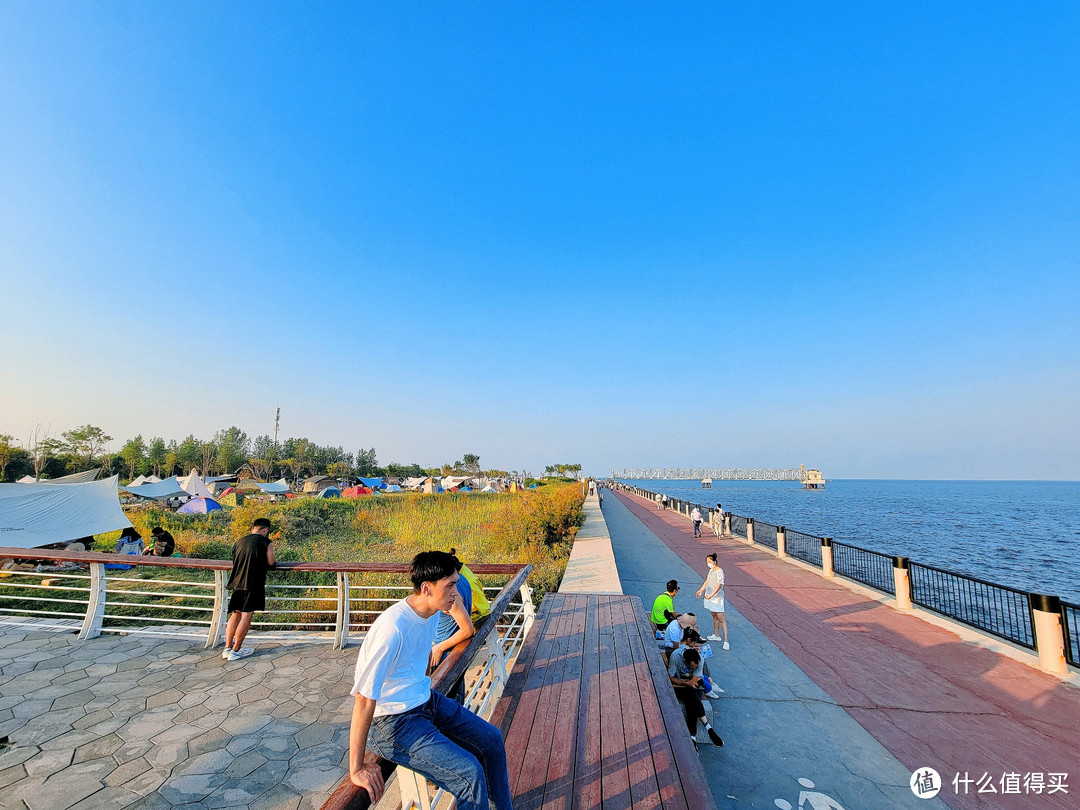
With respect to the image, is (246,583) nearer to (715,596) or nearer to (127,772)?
(127,772)

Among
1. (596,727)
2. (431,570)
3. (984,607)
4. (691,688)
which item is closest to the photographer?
(431,570)

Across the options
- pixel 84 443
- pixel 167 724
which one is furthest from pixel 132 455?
pixel 167 724

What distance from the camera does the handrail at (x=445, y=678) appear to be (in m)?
1.35

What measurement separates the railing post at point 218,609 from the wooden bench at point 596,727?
3.65m

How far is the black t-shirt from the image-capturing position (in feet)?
16.3

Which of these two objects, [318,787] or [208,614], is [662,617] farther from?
[208,614]

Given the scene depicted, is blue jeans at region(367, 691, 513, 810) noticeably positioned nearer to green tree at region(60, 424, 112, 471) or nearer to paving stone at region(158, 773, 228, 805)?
paving stone at region(158, 773, 228, 805)

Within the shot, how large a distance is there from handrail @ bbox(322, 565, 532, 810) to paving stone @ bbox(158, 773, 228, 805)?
1743 millimetres

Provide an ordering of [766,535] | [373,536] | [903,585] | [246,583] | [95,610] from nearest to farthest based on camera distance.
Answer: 1. [246,583]
2. [95,610]
3. [903,585]
4. [373,536]
5. [766,535]

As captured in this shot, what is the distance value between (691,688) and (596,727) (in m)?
2.06

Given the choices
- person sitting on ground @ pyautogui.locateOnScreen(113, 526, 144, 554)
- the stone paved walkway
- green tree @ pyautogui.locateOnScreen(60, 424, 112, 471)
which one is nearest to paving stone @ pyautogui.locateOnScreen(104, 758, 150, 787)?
the stone paved walkway

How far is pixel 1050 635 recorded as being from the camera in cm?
686

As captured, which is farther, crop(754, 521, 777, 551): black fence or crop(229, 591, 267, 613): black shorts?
crop(754, 521, 777, 551): black fence

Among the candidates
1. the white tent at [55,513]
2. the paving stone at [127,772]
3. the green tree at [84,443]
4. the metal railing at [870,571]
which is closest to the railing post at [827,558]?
the metal railing at [870,571]
